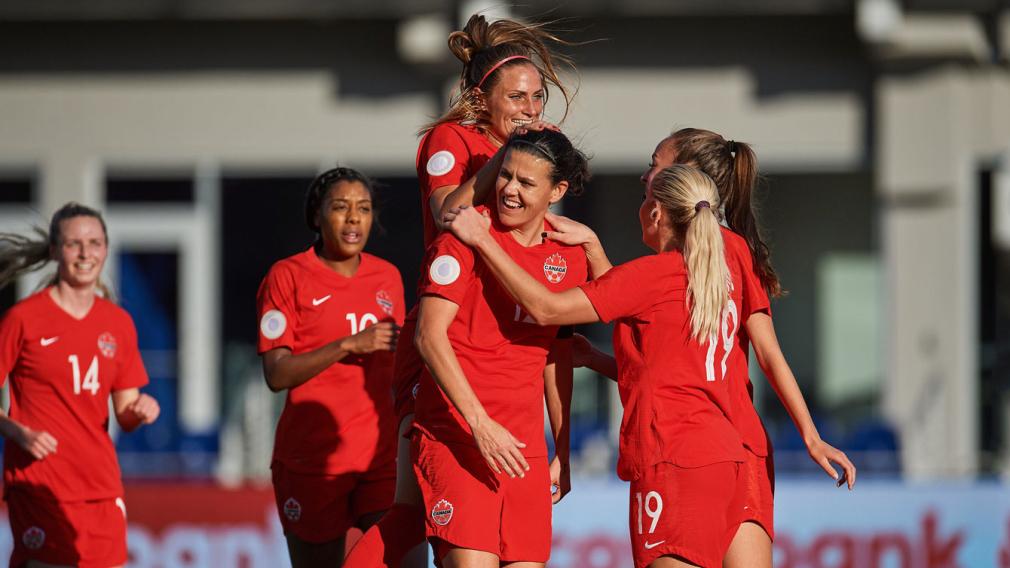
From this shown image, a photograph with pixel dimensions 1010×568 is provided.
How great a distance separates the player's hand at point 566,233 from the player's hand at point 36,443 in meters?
2.19

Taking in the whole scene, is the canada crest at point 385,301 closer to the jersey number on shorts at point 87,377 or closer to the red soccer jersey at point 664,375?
the jersey number on shorts at point 87,377

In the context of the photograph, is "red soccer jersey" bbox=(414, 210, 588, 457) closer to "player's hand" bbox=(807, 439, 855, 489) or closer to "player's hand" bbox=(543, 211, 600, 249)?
"player's hand" bbox=(543, 211, 600, 249)

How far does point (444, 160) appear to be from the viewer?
3.48 meters

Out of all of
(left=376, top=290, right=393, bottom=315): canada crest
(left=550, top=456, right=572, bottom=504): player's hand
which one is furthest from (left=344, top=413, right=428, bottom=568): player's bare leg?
(left=376, top=290, right=393, bottom=315): canada crest

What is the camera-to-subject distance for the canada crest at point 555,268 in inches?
129

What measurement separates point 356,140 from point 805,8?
4720mm

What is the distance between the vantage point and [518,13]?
1038 centimetres

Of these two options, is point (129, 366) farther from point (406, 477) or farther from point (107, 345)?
point (406, 477)

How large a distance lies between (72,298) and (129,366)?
371 mm

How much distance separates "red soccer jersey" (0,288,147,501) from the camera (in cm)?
441

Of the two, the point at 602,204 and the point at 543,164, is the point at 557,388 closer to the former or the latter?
the point at 543,164

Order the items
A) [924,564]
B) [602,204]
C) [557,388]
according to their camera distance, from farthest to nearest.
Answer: [602,204] < [924,564] < [557,388]

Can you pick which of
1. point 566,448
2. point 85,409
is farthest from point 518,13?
point 566,448

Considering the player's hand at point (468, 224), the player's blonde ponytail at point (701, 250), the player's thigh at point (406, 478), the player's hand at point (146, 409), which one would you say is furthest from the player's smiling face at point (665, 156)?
the player's hand at point (146, 409)
